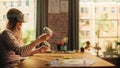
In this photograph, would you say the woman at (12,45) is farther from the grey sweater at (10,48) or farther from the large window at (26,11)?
the large window at (26,11)

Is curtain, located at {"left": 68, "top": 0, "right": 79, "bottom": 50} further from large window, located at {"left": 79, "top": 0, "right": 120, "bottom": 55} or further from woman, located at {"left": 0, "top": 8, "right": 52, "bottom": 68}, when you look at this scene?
woman, located at {"left": 0, "top": 8, "right": 52, "bottom": 68}

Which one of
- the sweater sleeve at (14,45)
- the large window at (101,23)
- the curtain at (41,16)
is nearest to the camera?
the sweater sleeve at (14,45)

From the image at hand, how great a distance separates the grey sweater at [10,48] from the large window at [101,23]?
3175 mm

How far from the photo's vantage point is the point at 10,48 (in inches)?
111

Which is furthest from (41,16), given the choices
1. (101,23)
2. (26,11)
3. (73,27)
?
(101,23)

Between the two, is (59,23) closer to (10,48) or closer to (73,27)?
(73,27)

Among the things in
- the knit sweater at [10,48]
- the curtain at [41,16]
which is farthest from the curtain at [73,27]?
the knit sweater at [10,48]

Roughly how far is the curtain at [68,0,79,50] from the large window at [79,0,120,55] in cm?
19

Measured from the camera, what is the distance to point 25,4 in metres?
5.85

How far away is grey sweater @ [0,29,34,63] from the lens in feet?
9.11

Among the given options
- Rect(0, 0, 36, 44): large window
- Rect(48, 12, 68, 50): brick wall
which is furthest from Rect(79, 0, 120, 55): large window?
Rect(0, 0, 36, 44): large window

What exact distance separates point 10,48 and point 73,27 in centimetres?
302

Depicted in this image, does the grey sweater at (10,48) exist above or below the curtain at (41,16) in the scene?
below

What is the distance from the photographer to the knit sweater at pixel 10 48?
2.78 m
